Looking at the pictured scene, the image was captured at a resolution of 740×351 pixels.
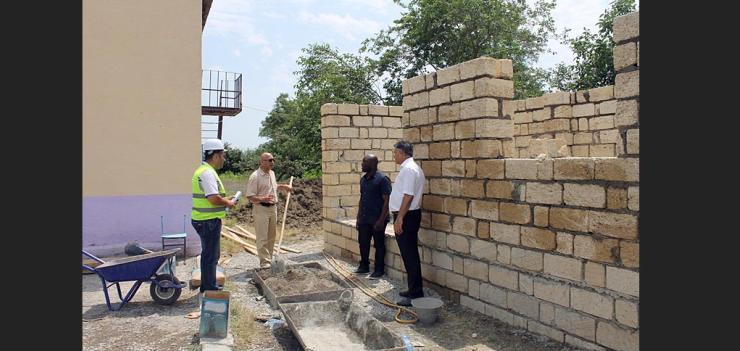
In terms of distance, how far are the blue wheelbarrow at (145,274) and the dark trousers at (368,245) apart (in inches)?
104

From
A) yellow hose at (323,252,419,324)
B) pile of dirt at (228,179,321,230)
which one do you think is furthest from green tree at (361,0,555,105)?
yellow hose at (323,252,419,324)

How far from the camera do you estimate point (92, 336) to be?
5039 millimetres

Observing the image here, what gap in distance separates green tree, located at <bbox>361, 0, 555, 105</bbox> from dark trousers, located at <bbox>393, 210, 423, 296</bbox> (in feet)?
43.7

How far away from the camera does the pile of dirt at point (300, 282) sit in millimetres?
6176

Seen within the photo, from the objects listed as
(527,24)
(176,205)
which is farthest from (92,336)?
(527,24)

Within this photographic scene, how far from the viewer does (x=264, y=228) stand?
24.6 feet

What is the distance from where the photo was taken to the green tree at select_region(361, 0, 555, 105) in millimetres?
17672

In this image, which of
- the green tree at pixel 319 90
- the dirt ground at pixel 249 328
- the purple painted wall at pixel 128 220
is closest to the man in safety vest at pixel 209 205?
the dirt ground at pixel 249 328

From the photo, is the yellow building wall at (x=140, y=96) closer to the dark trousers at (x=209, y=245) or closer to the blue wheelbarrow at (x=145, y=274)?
the blue wheelbarrow at (x=145, y=274)

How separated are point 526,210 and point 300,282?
3102mm

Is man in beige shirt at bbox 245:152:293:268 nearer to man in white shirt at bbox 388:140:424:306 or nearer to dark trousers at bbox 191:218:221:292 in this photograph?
dark trousers at bbox 191:218:221:292

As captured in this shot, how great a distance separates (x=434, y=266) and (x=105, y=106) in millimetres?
5893

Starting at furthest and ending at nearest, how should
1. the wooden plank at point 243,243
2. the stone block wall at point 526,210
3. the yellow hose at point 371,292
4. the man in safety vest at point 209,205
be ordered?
the wooden plank at point 243,243 < the man in safety vest at point 209,205 < the yellow hose at point 371,292 < the stone block wall at point 526,210

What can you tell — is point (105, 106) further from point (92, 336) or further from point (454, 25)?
point (454, 25)
